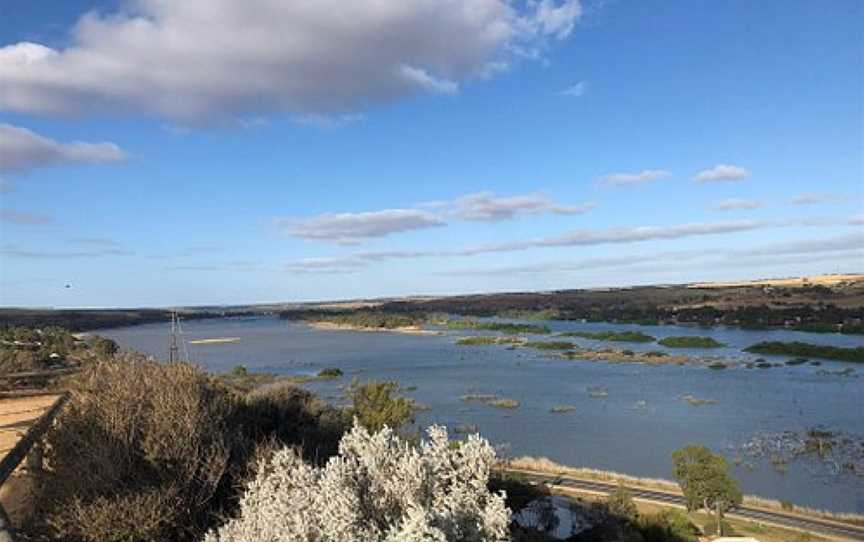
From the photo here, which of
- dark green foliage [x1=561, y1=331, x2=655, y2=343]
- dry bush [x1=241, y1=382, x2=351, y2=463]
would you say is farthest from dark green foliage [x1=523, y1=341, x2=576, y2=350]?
dry bush [x1=241, y1=382, x2=351, y2=463]

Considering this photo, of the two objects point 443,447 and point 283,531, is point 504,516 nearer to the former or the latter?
point 443,447

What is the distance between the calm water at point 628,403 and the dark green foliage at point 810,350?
2.98 meters

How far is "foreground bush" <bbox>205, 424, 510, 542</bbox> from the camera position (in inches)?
287

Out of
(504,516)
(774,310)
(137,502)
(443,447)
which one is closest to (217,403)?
(137,502)

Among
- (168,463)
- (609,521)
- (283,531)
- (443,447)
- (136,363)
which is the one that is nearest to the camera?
(283,531)

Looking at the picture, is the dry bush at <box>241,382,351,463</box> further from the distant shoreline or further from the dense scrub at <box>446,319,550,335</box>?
the distant shoreline

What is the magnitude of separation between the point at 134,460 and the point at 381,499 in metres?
7.06

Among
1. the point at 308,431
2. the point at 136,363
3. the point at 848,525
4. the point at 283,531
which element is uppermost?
the point at 136,363

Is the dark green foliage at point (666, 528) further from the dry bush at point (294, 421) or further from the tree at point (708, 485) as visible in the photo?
the dry bush at point (294, 421)

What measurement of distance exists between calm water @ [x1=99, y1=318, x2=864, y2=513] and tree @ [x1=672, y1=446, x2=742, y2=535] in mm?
7346

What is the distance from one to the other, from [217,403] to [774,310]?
454 feet

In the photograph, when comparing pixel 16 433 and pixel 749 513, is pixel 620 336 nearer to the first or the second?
pixel 749 513

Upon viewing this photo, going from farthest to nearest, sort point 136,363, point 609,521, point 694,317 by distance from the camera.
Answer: point 694,317 < point 609,521 < point 136,363

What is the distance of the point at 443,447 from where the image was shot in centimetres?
906
